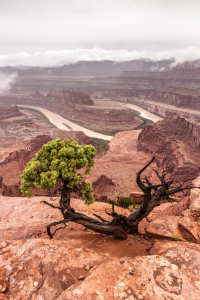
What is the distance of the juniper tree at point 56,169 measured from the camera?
42.2 feet

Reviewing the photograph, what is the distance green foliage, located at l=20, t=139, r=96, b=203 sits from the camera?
12.8 metres

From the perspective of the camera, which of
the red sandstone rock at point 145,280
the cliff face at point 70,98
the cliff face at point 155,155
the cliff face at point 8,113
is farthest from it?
the cliff face at point 70,98

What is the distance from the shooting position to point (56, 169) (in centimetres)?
1316

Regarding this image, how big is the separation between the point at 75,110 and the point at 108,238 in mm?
144911

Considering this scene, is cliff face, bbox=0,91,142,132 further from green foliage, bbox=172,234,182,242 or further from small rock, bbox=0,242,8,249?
small rock, bbox=0,242,8,249

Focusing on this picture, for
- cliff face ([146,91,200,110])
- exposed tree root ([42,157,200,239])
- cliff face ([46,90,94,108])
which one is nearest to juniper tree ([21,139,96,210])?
exposed tree root ([42,157,200,239])

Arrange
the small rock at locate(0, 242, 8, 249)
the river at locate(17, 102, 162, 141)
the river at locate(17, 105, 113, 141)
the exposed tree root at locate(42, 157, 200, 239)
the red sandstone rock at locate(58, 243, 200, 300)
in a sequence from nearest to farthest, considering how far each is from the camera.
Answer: the red sandstone rock at locate(58, 243, 200, 300) < the small rock at locate(0, 242, 8, 249) < the exposed tree root at locate(42, 157, 200, 239) < the river at locate(17, 105, 113, 141) < the river at locate(17, 102, 162, 141)

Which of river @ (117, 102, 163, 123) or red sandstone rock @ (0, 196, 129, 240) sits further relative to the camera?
river @ (117, 102, 163, 123)

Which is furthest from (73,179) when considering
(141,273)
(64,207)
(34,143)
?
(34,143)

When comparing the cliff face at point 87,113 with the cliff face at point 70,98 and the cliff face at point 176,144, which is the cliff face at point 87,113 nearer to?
the cliff face at point 70,98

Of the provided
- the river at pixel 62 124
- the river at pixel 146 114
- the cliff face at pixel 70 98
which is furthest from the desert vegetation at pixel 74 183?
the cliff face at pixel 70 98

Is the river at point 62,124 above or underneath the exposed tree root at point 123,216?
underneath

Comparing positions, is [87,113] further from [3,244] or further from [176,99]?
[3,244]

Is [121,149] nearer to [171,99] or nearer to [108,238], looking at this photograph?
[108,238]
